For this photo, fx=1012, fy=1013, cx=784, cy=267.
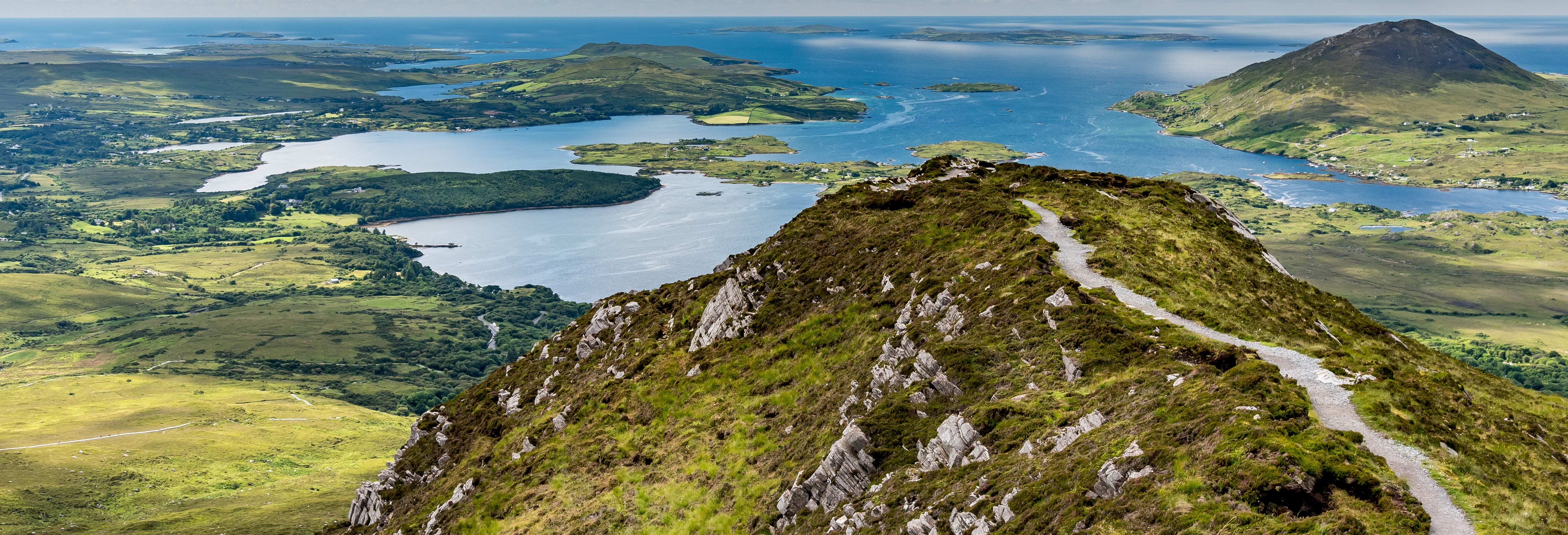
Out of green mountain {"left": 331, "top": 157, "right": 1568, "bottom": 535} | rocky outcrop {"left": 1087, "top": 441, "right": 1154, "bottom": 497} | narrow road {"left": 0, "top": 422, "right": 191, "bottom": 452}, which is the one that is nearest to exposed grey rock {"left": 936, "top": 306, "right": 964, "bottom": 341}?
green mountain {"left": 331, "top": 157, "right": 1568, "bottom": 535}

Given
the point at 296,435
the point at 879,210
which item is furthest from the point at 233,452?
the point at 879,210

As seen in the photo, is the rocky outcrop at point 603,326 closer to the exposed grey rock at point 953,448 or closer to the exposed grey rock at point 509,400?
the exposed grey rock at point 509,400

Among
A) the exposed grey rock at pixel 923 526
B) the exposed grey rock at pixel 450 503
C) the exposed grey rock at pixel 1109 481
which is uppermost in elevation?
the exposed grey rock at pixel 1109 481

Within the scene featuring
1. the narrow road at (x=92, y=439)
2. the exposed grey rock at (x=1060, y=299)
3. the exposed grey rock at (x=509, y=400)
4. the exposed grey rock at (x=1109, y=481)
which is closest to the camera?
the exposed grey rock at (x=1109, y=481)

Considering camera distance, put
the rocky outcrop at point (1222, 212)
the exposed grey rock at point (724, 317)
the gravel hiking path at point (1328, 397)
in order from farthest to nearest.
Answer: the rocky outcrop at point (1222, 212), the exposed grey rock at point (724, 317), the gravel hiking path at point (1328, 397)

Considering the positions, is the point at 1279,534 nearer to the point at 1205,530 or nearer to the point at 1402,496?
the point at 1205,530

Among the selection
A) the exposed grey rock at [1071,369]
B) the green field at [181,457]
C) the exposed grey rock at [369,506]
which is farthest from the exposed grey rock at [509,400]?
the exposed grey rock at [1071,369]
